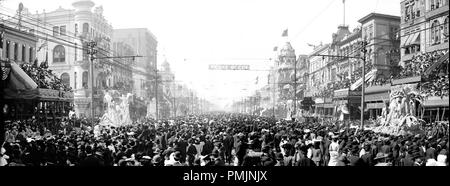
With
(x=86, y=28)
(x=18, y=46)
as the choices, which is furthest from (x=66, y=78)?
(x=86, y=28)

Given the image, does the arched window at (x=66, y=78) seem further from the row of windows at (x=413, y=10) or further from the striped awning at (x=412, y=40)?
the row of windows at (x=413, y=10)

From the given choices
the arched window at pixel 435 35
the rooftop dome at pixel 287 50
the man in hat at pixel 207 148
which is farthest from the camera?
the rooftop dome at pixel 287 50

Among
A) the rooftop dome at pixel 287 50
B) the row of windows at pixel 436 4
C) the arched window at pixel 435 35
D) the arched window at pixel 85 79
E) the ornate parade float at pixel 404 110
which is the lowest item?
the ornate parade float at pixel 404 110

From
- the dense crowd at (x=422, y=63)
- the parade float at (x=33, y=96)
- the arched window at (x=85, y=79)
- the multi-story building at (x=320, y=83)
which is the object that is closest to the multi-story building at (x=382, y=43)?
the multi-story building at (x=320, y=83)

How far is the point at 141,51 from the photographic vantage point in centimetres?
9769

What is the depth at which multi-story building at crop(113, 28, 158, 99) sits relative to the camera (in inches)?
3429

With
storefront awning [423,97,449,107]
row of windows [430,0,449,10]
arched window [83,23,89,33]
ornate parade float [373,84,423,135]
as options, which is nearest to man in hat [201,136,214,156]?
storefront awning [423,97,449,107]

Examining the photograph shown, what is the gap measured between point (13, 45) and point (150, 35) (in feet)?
194

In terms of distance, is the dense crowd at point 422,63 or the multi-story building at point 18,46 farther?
the multi-story building at point 18,46

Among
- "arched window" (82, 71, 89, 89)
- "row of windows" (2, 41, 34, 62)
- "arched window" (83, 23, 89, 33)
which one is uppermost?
"arched window" (83, 23, 89, 33)

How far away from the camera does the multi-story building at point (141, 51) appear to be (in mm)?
87094

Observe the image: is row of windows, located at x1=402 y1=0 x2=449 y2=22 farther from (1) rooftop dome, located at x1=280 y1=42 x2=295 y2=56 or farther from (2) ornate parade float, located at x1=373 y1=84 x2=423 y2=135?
(1) rooftop dome, located at x1=280 y1=42 x2=295 y2=56

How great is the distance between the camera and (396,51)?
5553 cm
